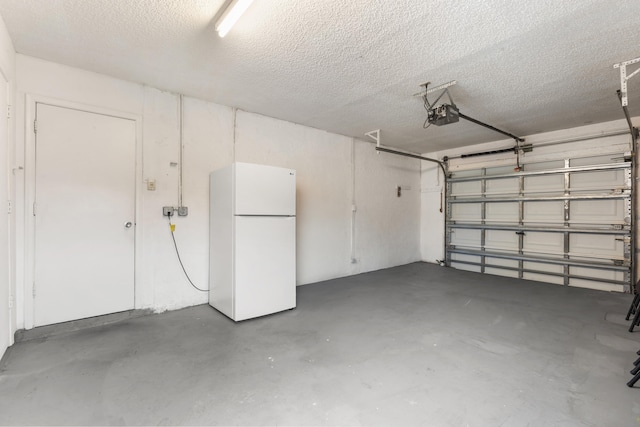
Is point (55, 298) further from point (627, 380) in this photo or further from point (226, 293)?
point (627, 380)

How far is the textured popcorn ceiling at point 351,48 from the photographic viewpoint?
1.99 metres

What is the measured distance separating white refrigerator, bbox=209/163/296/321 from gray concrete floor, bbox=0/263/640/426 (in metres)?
0.23

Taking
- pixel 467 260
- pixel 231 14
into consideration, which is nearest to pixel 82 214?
pixel 231 14

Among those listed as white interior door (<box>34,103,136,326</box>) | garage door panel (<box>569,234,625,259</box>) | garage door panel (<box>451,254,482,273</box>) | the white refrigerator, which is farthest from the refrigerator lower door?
garage door panel (<box>569,234,625,259</box>)

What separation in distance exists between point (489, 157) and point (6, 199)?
7.11m

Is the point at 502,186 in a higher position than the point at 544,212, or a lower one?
higher

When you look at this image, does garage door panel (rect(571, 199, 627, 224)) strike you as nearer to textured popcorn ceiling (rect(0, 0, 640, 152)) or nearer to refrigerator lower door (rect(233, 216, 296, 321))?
textured popcorn ceiling (rect(0, 0, 640, 152))

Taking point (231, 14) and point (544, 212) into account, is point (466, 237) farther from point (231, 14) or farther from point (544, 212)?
point (231, 14)

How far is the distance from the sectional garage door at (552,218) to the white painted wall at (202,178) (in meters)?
1.68

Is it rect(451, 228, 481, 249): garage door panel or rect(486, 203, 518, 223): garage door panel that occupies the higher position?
rect(486, 203, 518, 223): garage door panel

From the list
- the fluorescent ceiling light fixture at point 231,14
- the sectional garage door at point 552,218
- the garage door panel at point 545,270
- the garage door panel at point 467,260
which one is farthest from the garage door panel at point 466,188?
the fluorescent ceiling light fixture at point 231,14

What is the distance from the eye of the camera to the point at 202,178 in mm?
3559

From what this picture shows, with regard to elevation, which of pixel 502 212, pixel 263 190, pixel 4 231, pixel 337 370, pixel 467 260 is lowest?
pixel 337 370

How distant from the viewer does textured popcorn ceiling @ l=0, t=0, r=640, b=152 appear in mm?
1986
